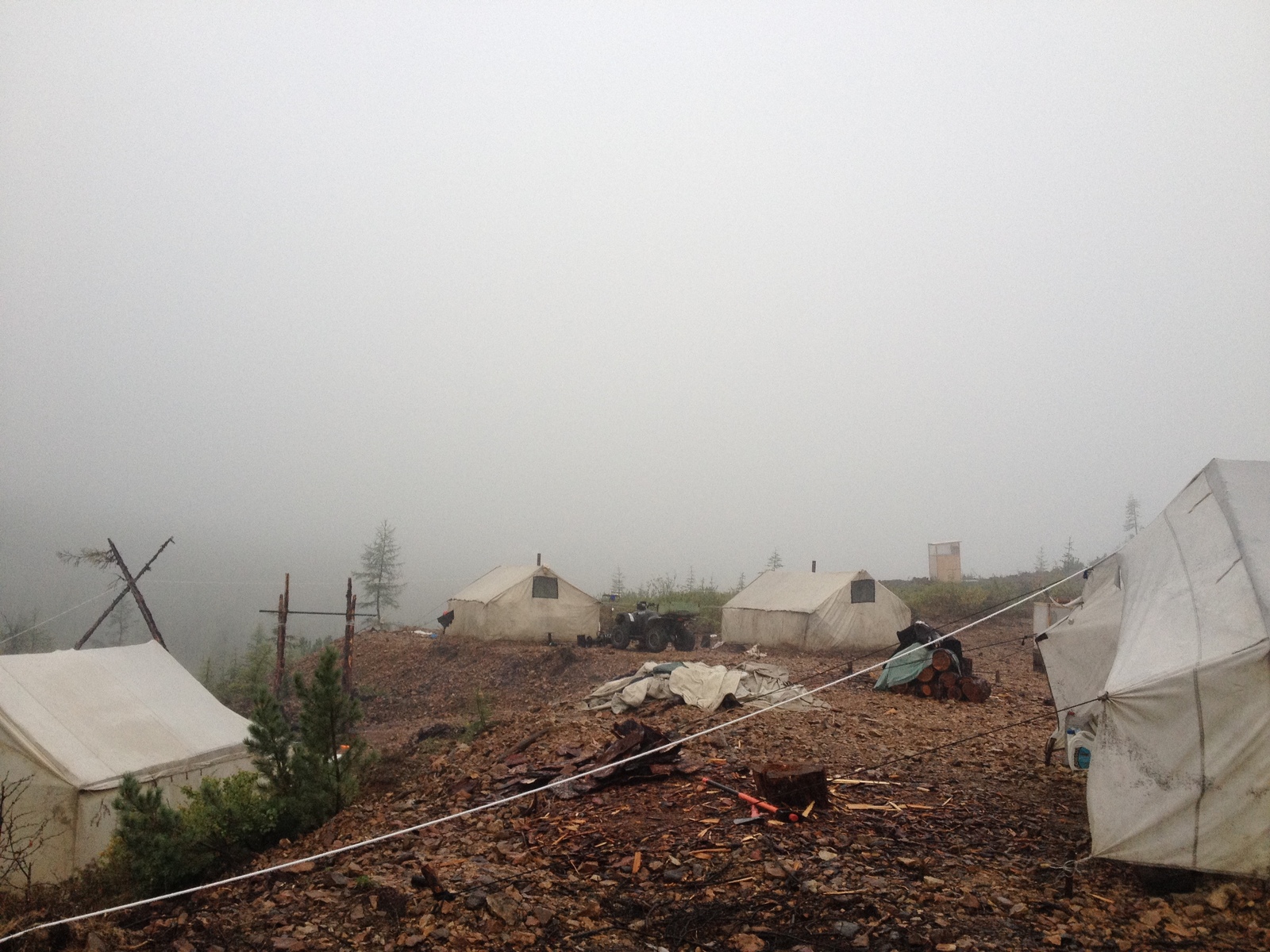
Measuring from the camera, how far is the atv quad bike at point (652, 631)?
885 inches

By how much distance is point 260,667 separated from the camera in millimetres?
21984

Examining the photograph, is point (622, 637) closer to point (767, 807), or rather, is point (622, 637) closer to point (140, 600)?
point (140, 600)

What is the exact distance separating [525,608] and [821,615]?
9.29m

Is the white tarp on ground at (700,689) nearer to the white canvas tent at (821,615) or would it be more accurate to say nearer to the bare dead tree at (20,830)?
the bare dead tree at (20,830)

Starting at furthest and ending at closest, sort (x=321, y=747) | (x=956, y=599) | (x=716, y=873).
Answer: (x=956, y=599) → (x=321, y=747) → (x=716, y=873)

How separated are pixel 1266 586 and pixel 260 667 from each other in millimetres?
22882

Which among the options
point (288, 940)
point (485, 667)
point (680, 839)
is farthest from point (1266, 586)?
point (485, 667)

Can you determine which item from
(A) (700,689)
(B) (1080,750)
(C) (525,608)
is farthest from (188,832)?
(C) (525,608)

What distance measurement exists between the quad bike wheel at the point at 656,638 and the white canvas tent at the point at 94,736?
11814 millimetres

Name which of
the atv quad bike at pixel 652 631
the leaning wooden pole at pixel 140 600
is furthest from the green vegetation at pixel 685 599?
the leaning wooden pole at pixel 140 600

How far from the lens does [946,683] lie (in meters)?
12.7

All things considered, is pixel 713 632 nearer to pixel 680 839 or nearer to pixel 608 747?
pixel 608 747

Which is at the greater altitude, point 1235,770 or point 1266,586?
point 1266,586

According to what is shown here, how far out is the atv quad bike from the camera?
885 inches
